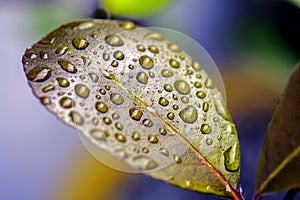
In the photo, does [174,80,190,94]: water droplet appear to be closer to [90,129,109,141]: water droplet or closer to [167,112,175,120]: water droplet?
[167,112,175,120]: water droplet

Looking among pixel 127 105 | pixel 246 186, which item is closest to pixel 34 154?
pixel 246 186

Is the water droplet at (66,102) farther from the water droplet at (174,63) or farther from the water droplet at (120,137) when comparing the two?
the water droplet at (174,63)

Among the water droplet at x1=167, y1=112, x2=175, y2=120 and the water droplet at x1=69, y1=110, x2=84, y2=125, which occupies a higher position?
the water droplet at x1=167, y1=112, x2=175, y2=120

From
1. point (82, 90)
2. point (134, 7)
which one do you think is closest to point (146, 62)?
point (82, 90)

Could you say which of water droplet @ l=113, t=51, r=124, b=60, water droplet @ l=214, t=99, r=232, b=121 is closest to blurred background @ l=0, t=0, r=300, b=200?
water droplet @ l=214, t=99, r=232, b=121

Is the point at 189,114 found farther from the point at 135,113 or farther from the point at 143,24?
the point at 143,24

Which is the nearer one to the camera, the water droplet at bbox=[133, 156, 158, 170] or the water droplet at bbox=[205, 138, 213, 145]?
the water droplet at bbox=[133, 156, 158, 170]
